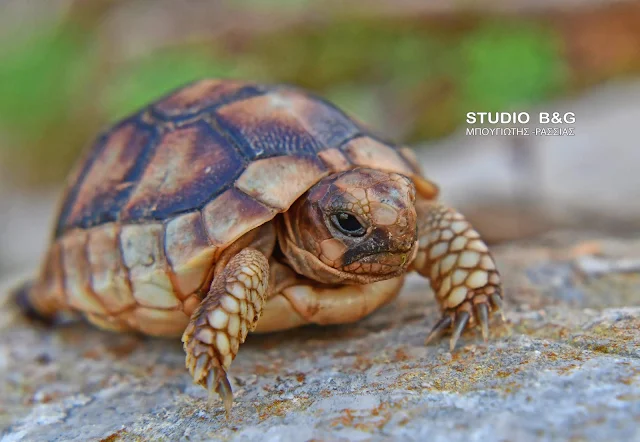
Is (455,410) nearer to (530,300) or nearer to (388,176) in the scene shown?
(388,176)

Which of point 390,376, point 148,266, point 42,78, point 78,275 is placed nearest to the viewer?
point 390,376

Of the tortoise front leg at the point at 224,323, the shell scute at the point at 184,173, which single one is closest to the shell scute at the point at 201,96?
the shell scute at the point at 184,173

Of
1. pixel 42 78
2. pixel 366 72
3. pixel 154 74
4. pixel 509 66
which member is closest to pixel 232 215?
pixel 509 66

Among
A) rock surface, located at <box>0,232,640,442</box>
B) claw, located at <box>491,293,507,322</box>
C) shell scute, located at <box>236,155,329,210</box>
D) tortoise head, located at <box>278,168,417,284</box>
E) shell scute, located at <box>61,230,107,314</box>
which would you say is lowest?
rock surface, located at <box>0,232,640,442</box>

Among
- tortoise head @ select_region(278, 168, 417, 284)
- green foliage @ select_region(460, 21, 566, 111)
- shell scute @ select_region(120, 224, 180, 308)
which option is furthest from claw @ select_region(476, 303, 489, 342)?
green foliage @ select_region(460, 21, 566, 111)

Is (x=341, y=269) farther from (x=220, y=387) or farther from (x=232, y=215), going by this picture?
(x=220, y=387)

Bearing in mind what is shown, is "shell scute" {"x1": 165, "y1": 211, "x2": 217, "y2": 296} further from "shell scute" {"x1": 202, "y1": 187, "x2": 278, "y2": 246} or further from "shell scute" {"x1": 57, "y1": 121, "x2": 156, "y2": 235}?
"shell scute" {"x1": 57, "y1": 121, "x2": 156, "y2": 235}

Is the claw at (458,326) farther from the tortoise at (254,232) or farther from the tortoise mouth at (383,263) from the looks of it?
the tortoise mouth at (383,263)

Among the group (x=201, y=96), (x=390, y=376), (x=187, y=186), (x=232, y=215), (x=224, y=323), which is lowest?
(x=390, y=376)
